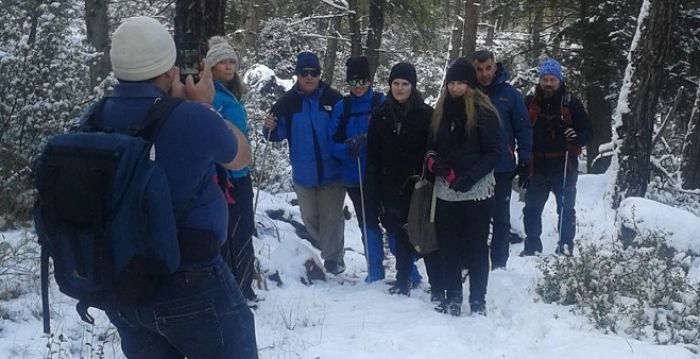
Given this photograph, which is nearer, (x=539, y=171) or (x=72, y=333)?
(x=72, y=333)

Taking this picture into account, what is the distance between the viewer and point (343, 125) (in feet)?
21.9

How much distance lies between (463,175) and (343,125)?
160 cm

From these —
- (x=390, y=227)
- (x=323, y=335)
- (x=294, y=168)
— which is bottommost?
(x=323, y=335)

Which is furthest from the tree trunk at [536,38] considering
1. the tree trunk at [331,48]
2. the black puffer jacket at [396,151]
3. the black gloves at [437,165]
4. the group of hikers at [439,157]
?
the black gloves at [437,165]

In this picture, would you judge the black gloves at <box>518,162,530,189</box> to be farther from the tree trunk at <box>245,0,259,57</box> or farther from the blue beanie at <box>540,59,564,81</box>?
the tree trunk at <box>245,0,259,57</box>

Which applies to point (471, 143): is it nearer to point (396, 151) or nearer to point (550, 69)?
point (396, 151)

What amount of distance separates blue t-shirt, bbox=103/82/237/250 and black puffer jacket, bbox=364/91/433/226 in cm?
345

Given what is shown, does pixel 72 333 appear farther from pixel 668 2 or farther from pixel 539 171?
pixel 668 2

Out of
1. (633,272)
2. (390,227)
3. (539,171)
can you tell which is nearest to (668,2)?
(539,171)

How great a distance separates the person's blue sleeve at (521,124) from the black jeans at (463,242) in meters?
1.47

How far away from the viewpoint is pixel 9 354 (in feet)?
14.0

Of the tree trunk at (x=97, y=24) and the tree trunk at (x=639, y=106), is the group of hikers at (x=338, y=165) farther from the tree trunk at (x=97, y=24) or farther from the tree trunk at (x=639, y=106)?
the tree trunk at (x=97, y=24)

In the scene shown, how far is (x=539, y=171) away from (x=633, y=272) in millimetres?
1844

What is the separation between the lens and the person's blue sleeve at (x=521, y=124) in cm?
690
